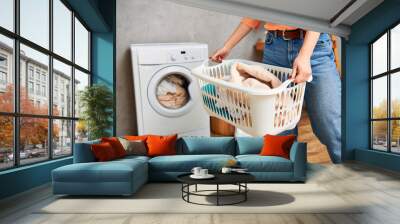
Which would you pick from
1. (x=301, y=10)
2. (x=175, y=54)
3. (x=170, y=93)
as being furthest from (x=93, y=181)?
(x=175, y=54)

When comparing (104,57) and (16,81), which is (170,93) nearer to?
(104,57)

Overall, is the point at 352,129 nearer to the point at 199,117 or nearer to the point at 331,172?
the point at 331,172

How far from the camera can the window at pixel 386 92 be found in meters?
5.84

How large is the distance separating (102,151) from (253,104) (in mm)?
2116

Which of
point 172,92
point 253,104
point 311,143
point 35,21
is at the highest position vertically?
point 35,21

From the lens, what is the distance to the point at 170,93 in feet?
20.6

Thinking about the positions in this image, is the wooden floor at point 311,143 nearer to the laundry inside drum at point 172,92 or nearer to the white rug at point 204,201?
the laundry inside drum at point 172,92

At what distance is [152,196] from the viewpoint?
3.74m

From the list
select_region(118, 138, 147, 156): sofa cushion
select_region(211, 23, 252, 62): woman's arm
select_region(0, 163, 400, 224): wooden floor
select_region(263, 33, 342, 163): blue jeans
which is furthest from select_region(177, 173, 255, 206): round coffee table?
select_region(211, 23, 252, 62): woman's arm

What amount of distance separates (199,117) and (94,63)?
203 cm

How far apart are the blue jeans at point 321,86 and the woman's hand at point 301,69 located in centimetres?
8

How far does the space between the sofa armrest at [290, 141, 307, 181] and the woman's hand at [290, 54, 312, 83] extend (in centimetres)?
168

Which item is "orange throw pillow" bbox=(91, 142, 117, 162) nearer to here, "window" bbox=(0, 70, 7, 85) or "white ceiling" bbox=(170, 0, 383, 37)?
"window" bbox=(0, 70, 7, 85)

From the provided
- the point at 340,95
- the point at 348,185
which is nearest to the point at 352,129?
the point at 340,95
